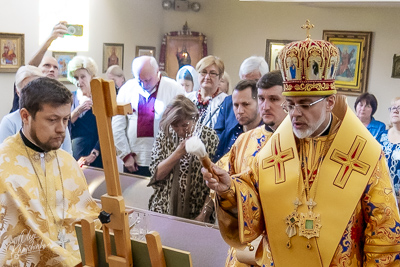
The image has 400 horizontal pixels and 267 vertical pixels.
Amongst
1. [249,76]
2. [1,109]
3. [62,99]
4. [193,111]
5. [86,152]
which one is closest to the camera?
[62,99]

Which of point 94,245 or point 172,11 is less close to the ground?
point 172,11

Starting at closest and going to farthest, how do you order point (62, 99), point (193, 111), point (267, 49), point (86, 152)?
1. point (62, 99)
2. point (193, 111)
3. point (86, 152)
4. point (267, 49)

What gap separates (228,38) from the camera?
1121cm

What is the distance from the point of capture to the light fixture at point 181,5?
11133mm

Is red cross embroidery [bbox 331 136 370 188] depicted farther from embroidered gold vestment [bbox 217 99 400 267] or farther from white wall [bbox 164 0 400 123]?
white wall [bbox 164 0 400 123]

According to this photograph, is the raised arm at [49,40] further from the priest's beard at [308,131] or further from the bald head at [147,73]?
the priest's beard at [308,131]

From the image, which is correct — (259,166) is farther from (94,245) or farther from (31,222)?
(31,222)

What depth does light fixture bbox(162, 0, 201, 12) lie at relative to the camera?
11133 mm

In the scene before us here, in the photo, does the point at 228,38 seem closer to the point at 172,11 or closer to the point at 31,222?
the point at 172,11

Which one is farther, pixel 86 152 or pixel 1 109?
pixel 1 109

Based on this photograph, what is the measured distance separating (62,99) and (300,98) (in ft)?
3.65

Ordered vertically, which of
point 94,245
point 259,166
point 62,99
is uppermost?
point 62,99

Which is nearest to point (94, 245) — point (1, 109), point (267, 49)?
point (1, 109)

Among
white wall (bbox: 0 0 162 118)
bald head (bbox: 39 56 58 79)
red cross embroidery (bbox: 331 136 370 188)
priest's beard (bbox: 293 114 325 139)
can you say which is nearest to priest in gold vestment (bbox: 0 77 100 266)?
priest's beard (bbox: 293 114 325 139)
